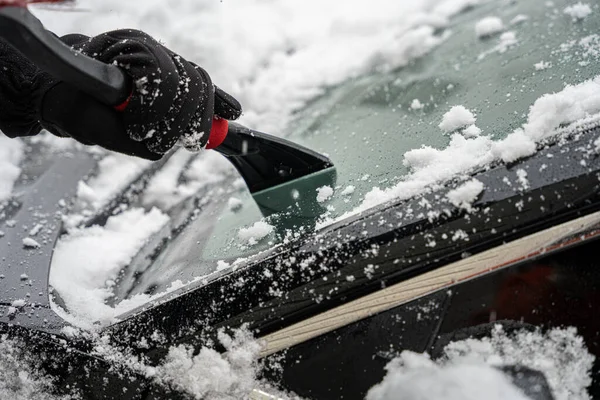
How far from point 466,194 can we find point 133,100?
85 cm

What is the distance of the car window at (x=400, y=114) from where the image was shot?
1.76 metres

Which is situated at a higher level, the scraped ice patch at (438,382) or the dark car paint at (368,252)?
the dark car paint at (368,252)

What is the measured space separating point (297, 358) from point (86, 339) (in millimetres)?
603

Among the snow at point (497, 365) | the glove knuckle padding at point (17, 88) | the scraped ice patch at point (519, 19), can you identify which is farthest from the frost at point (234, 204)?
the scraped ice patch at point (519, 19)

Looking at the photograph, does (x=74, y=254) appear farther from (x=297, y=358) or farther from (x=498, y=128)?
(x=498, y=128)

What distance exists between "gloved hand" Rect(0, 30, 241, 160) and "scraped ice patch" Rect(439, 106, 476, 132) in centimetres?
81

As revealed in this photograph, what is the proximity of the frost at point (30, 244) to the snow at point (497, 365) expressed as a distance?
1.38 meters

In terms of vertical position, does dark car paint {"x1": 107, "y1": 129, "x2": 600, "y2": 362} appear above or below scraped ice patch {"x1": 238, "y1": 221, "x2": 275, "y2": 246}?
below

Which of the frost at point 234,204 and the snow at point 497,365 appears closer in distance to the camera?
the snow at point 497,365

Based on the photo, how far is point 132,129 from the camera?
141cm

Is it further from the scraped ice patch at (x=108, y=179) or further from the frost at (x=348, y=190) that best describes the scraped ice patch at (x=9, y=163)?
the frost at (x=348, y=190)

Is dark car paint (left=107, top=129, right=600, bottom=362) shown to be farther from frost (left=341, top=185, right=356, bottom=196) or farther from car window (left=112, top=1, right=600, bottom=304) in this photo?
frost (left=341, top=185, right=356, bottom=196)

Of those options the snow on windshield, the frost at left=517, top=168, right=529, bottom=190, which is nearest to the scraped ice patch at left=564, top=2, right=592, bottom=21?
the snow on windshield

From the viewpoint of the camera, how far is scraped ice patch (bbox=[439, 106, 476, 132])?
5.94 feet
